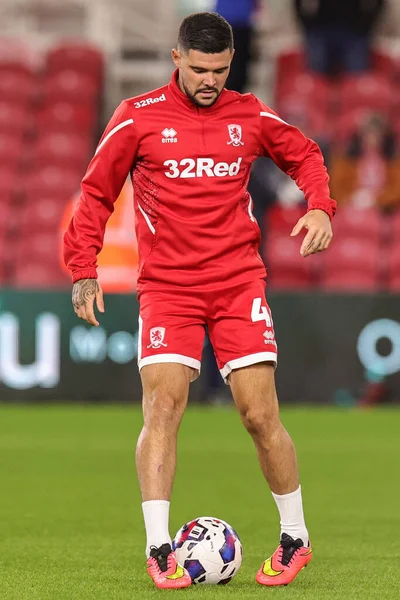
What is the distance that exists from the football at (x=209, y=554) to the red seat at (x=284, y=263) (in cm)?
1054

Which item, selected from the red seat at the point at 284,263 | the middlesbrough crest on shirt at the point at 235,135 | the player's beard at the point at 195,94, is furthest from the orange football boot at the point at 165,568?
the red seat at the point at 284,263

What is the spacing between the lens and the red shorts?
5238 mm

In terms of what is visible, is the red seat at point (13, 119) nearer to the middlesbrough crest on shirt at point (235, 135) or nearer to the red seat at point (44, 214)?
the red seat at point (44, 214)

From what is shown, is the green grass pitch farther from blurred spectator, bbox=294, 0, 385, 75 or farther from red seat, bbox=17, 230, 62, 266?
blurred spectator, bbox=294, 0, 385, 75

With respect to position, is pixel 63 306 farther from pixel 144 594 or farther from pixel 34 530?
pixel 144 594

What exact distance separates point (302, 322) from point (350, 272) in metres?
2.20

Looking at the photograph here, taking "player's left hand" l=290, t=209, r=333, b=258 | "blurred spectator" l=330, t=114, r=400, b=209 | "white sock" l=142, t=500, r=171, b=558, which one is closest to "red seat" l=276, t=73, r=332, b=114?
"blurred spectator" l=330, t=114, r=400, b=209

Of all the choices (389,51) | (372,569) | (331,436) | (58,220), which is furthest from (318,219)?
(389,51)

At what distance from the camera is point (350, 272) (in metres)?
16.0

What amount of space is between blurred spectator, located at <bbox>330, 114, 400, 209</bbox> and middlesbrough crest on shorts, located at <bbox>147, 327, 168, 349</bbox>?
1102 centimetres

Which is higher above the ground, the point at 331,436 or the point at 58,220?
the point at 58,220

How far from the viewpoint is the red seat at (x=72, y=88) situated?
18297 mm

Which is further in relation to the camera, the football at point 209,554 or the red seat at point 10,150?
the red seat at point 10,150

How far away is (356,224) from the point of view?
53.2ft
